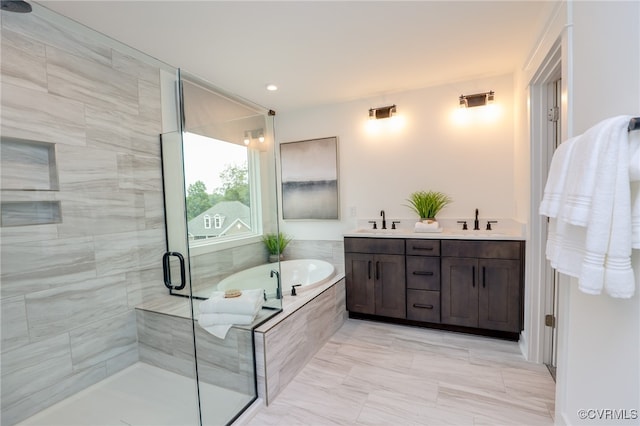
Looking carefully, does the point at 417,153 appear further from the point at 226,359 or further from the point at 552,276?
the point at 226,359

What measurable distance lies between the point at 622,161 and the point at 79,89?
2892mm

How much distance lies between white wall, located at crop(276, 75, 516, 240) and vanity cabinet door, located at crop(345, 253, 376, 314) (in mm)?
574

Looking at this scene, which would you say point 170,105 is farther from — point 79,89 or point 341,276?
point 341,276

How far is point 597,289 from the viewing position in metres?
0.91

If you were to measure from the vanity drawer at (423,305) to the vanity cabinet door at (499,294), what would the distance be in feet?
1.17

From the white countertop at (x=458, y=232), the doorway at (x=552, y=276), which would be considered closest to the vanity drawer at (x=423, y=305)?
the white countertop at (x=458, y=232)

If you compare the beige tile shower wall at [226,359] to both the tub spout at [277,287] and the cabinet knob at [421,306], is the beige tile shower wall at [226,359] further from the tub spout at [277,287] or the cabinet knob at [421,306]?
the cabinet knob at [421,306]

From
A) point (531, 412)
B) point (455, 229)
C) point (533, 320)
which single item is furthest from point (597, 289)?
point (455, 229)

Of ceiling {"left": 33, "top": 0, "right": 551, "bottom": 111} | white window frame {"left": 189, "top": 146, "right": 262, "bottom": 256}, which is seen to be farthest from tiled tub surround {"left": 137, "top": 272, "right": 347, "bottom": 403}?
ceiling {"left": 33, "top": 0, "right": 551, "bottom": 111}

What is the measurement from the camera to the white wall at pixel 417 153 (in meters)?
2.80

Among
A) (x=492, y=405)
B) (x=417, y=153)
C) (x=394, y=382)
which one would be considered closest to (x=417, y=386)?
(x=394, y=382)

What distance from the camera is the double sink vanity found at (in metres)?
2.41

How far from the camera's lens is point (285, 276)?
3389 mm

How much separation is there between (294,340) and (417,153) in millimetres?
2253
